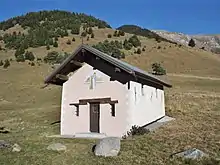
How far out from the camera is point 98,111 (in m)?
22.4

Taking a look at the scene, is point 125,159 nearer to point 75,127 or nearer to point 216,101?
point 75,127

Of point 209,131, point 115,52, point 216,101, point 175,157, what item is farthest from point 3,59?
point 175,157

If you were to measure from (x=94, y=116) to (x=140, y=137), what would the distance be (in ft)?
14.5

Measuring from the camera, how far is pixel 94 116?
2250cm

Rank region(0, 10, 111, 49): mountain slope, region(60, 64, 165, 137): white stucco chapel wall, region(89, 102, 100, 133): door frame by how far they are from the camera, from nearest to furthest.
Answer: region(60, 64, 165, 137): white stucco chapel wall → region(89, 102, 100, 133): door frame → region(0, 10, 111, 49): mountain slope

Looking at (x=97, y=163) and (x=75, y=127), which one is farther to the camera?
(x=75, y=127)

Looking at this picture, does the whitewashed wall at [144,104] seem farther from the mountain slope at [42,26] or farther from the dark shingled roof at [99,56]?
the mountain slope at [42,26]

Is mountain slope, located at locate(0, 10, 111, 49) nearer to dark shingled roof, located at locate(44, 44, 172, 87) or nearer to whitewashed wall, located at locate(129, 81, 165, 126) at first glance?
whitewashed wall, located at locate(129, 81, 165, 126)

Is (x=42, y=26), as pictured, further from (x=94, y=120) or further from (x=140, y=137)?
(x=140, y=137)

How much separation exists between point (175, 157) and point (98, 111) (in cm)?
881

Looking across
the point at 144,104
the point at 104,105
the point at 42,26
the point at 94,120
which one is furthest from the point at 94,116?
the point at 42,26

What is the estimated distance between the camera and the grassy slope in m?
14.9

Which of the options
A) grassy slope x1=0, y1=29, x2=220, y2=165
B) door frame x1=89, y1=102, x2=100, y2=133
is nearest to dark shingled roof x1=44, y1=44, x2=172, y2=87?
door frame x1=89, y1=102, x2=100, y2=133

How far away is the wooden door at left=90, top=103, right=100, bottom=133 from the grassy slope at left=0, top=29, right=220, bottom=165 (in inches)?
117
